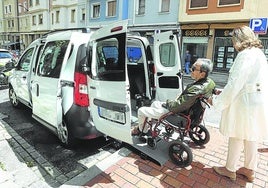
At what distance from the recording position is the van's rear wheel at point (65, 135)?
3746mm

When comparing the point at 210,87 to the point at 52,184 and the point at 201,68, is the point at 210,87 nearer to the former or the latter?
the point at 201,68

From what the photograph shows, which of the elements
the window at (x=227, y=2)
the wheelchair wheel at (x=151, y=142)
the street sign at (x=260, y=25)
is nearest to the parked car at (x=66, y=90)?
the wheelchair wheel at (x=151, y=142)

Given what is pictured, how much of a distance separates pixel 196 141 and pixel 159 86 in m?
1.33

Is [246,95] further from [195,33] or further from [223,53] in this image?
[195,33]

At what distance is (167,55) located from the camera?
4781mm

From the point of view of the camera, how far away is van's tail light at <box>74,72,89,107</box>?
3.48 meters

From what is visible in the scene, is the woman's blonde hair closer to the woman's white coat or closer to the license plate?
the woman's white coat

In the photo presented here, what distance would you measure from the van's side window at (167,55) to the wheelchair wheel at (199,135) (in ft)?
4.51

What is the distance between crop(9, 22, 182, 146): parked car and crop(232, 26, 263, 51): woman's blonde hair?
1336 millimetres

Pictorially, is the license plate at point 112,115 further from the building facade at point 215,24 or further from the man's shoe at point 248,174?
the building facade at point 215,24

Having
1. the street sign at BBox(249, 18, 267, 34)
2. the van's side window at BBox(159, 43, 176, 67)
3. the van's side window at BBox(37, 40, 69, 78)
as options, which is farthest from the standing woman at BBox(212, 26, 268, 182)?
the street sign at BBox(249, 18, 267, 34)

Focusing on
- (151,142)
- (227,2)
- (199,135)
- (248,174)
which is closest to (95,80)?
(151,142)

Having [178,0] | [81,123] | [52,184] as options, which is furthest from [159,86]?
[178,0]

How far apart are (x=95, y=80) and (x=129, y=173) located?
1.36 meters
